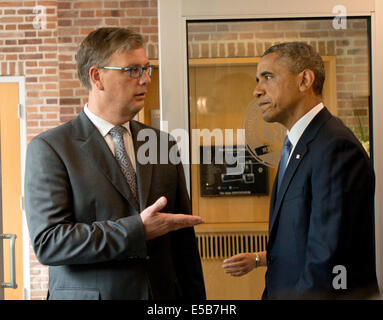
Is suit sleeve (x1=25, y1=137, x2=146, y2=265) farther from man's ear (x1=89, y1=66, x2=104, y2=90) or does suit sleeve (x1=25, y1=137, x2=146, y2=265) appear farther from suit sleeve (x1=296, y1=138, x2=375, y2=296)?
suit sleeve (x1=296, y1=138, x2=375, y2=296)

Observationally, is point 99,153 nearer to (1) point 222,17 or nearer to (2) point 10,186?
(2) point 10,186

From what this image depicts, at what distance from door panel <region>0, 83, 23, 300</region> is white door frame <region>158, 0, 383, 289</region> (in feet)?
1.35

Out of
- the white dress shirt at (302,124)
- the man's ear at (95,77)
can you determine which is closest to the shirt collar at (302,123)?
the white dress shirt at (302,124)

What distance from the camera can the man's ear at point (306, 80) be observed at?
110 centimetres

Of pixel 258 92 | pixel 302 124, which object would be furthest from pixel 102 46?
pixel 302 124

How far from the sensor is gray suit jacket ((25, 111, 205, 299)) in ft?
3.18

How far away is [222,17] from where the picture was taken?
1.26m

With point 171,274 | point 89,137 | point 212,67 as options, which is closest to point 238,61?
point 212,67

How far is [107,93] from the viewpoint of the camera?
3.48 ft

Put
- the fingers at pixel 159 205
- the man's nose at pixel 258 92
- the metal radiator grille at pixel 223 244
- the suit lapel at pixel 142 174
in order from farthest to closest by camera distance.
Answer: the metal radiator grille at pixel 223 244, the man's nose at pixel 258 92, the suit lapel at pixel 142 174, the fingers at pixel 159 205

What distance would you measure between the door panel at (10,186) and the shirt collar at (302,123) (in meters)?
0.73

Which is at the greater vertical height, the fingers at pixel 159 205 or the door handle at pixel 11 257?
the fingers at pixel 159 205

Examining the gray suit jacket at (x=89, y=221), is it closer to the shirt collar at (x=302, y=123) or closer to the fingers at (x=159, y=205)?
the fingers at (x=159, y=205)

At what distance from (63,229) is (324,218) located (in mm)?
598
